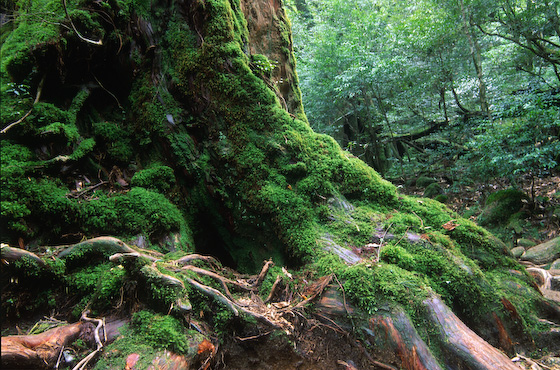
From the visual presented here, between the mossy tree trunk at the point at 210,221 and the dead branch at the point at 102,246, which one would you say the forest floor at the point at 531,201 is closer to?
the mossy tree trunk at the point at 210,221

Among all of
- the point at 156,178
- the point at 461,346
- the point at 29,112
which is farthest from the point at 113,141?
the point at 461,346

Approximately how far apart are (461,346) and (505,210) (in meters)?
6.40

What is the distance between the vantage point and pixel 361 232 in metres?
3.58

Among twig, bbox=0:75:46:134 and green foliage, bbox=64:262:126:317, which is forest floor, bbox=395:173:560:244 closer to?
green foliage, bbox=64:262:126:317

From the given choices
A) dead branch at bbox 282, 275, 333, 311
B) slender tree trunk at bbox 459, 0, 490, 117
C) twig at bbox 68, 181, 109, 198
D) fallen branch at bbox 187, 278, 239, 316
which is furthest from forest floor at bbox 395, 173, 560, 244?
twig at bbox 68, 181, 109, 198

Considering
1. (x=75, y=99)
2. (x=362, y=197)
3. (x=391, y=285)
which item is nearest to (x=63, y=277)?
(x=75, y=99)

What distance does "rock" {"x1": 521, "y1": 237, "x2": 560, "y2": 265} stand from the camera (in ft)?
18.6

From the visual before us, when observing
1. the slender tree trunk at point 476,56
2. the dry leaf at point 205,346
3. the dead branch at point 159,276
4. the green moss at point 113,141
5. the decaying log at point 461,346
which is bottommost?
the dry leaf at point 205,346

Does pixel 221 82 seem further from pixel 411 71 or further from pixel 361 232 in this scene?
pixel 411 71

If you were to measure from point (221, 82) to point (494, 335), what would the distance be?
4.10 m

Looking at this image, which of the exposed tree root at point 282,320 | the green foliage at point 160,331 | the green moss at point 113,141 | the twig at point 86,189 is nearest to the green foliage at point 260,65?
the green moss at point 113,141

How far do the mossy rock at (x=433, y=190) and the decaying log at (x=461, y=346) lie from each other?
28.3 ft

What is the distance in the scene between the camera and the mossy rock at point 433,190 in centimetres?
1062

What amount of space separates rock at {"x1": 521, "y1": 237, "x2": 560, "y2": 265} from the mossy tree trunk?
9.56 feet
